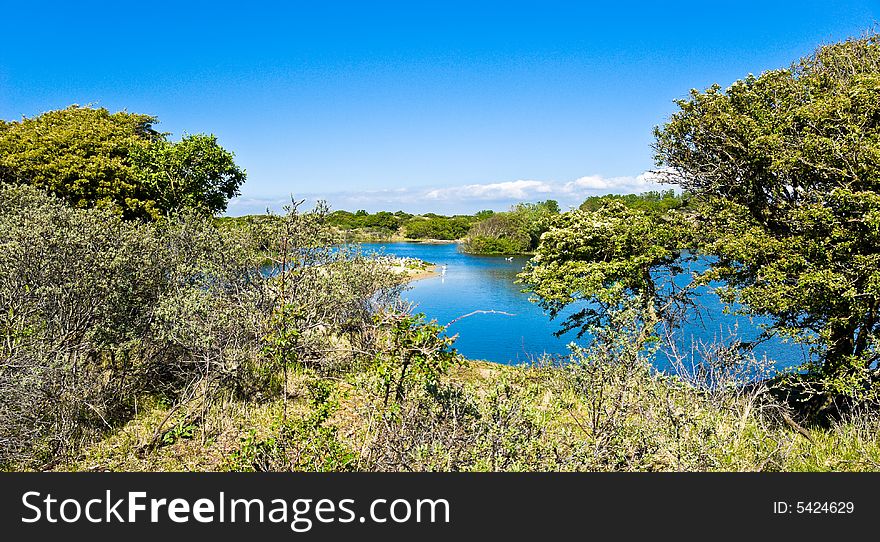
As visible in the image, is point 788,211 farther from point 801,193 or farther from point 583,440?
point 583,440

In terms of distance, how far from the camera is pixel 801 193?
12703 millimetres

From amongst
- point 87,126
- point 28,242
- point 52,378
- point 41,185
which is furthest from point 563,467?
point 87,126

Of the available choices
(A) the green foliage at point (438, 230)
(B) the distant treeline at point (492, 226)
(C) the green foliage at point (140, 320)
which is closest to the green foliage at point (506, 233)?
(B) the distant treeline at point (492, 226)

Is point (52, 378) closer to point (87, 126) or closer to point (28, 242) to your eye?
point (28, 242)

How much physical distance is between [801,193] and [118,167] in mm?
23586

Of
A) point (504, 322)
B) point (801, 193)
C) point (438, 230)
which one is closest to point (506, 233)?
point (438, 230)

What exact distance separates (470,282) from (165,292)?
35.0 meters

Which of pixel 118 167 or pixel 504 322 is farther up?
pixel 118 167

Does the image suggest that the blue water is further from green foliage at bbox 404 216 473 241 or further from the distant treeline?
green foliage at bbox 404 216 473 241

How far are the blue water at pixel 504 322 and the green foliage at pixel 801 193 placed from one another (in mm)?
1425

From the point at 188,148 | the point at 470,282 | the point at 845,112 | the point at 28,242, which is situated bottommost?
the point at 470,282

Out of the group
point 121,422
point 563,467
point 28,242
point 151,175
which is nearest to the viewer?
point 563,467

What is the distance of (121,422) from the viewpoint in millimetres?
9398

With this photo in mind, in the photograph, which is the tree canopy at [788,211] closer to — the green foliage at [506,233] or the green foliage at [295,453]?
the green foliage at [295,453]
